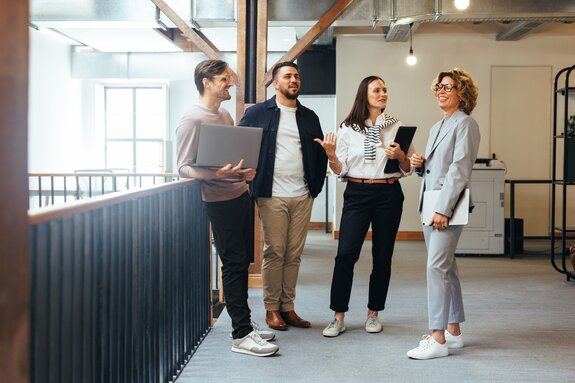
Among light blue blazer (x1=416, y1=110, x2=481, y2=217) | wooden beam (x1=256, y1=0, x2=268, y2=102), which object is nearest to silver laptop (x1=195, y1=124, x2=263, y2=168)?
light blue blazer (x1=416, y1=110, x2=481, y2=217)

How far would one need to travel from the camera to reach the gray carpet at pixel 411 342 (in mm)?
3264

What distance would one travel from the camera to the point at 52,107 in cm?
1093

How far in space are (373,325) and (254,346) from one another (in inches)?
33.8

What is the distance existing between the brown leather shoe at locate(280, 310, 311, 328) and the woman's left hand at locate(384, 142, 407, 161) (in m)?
1.16

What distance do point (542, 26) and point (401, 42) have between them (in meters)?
1.84

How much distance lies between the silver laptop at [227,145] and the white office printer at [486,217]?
4.61m

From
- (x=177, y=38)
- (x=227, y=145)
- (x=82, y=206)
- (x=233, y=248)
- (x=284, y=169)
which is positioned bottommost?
(x=233, y=248)

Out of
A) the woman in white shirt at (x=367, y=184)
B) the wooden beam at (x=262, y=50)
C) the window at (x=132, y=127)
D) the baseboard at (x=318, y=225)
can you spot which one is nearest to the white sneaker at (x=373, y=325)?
the woman in white shirt at (x=367, y=184)

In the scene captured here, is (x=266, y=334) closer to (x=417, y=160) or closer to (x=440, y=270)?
(x=440, y=270)

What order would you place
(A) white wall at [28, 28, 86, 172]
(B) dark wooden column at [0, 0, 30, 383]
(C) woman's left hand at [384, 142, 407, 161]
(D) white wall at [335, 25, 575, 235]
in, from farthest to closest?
(A) white wall at [28, 28, 86, 172], (D) white wall at [335, 25, 575, 235], (C) woman's left hand at [384, 142, 407, 161], (B) dark wooden column at [0, 0, 30, 383]

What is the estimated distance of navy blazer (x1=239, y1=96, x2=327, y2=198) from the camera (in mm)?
3881

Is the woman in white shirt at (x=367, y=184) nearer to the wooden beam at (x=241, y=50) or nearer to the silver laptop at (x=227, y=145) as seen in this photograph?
the silver laptop at (x=227, y=145)

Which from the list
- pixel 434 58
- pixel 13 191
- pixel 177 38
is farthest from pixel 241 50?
pixel 177 38

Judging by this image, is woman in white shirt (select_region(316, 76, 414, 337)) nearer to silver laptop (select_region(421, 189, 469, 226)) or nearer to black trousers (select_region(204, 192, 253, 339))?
silver laptop (select_region(421, 189, 469, 226))
